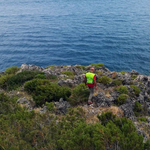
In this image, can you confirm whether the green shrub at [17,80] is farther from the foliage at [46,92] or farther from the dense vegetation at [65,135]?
the dense vegetation at [65,135]

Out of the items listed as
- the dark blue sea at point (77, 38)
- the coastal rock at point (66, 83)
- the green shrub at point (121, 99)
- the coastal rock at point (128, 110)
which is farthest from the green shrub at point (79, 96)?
the dark blue sea at point (77, 38)

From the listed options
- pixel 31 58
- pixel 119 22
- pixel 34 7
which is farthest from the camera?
pixel 34 7

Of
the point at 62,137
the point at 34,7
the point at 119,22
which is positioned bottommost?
the point at 62,137

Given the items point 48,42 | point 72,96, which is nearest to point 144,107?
point 72,96

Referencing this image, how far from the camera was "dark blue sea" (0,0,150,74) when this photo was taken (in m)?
44.2

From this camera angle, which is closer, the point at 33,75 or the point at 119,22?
the point at 33,75

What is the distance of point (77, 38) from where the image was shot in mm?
56688

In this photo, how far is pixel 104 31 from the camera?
60.4 meters

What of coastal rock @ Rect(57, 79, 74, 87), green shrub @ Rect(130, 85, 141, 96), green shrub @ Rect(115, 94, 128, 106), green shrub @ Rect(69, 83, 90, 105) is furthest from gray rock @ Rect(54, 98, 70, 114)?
green shrub @ Rect(130, 85, 141, 96)

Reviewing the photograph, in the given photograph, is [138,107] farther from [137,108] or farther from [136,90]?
[136,90]

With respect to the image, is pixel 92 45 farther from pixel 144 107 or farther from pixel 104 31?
pixel 144 107

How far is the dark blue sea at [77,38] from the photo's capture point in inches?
1741

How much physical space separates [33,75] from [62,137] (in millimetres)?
16959

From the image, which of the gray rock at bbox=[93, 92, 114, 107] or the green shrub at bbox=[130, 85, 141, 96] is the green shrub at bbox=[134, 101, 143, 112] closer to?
the green shrub at bbox=[130, 85, 141, 96]
